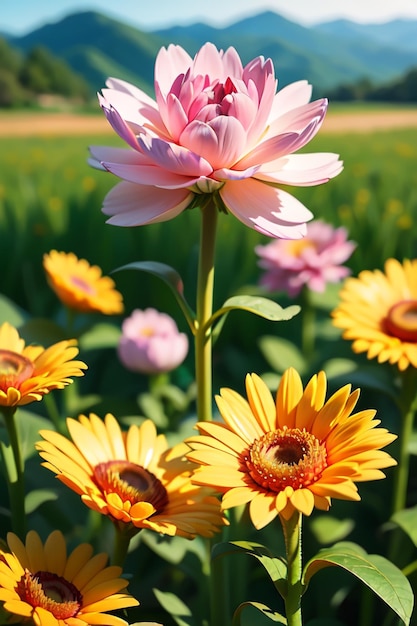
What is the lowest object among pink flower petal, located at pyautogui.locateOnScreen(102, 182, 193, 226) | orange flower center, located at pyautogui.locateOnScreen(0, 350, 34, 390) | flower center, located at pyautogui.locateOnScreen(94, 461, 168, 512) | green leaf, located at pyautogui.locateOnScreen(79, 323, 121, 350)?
green leaf, located at pyautogui.locateOnScreen(79, 323, 121, 350)

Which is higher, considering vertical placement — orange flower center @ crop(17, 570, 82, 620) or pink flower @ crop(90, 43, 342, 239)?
pink flower @ crop(90, 43, 342, 239)

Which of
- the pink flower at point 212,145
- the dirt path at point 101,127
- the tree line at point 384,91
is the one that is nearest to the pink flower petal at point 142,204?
the pink flower at point 212,145

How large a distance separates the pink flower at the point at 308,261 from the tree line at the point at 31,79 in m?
6.39

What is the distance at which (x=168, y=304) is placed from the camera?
1291 millimetres

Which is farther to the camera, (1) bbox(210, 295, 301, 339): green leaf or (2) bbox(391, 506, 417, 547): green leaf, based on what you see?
(2) bbox(391, 506, 417, 547): green leaf

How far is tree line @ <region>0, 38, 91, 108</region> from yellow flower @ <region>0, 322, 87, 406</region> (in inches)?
275

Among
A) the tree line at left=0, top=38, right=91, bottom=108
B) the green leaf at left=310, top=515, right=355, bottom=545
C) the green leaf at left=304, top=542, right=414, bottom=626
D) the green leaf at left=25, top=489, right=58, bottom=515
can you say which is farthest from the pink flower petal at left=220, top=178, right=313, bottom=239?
the tree line at left=0, top=38, right=91, bottom=108

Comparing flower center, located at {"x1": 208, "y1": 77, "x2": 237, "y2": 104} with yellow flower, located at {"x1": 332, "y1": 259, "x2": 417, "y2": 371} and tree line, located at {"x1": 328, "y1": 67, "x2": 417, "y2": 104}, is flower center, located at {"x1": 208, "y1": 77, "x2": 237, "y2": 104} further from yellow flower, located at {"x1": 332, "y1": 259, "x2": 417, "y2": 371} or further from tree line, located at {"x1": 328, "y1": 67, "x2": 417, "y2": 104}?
tree line, located at {"x1": 328, "y1": 67, "x2": 417, "y2": 104}

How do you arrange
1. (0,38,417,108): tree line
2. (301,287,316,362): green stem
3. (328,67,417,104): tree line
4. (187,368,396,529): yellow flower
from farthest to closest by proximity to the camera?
(0,38,417,108): tree line → (328,67,417,104): tree line → (301,287,316,362): green stem → (187,368,396,529): yellow flower

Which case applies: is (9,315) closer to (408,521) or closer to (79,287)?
(79,287)

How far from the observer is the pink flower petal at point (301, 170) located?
1.57 ft

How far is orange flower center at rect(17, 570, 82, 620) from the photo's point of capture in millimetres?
438

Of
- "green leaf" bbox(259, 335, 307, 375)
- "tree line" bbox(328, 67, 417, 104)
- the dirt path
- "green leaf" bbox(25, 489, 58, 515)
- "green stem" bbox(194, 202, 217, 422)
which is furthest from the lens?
"tree line" bbox(328, 67, 417, 104)

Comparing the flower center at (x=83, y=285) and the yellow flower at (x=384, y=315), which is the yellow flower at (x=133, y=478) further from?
the flower center at (x=83, y=285)
